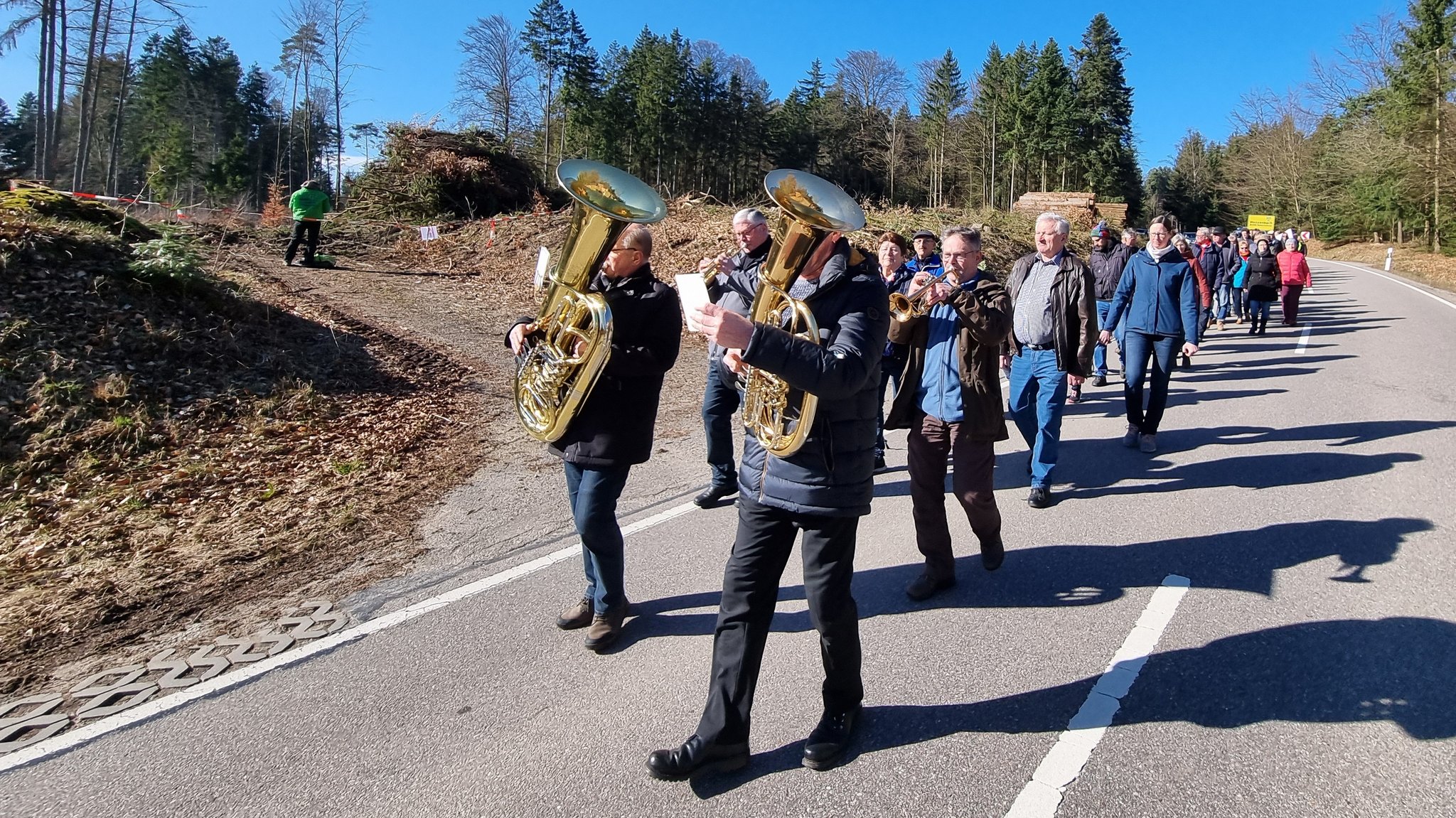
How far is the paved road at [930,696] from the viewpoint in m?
2.56

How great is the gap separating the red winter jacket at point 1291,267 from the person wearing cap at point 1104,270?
671 centimetres

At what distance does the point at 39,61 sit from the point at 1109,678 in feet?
109

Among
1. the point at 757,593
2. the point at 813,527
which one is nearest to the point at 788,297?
the point at 813,527

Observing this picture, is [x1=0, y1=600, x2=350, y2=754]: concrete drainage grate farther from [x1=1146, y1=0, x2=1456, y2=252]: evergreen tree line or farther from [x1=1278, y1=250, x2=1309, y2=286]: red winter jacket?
[x1=1146, y1=0, x2=1456, y2=252]: evergreen tree line

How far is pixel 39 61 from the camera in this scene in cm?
2469

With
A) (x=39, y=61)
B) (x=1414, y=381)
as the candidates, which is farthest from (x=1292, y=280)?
(x=39, y=61)

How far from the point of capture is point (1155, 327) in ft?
21.7

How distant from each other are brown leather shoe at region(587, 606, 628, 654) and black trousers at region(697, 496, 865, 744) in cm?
96

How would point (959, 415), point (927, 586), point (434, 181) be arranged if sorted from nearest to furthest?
point (927, 586) < point (959, 415) < point (434, 181)

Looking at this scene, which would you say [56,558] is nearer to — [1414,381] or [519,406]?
[519,406]

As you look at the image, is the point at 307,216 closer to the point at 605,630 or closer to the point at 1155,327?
the point at 605,630

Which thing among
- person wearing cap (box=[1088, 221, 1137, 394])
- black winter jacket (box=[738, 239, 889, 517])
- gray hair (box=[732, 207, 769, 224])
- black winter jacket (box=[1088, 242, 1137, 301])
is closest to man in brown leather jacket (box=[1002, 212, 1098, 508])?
gray hair (box=[732, 207, 769, 224])

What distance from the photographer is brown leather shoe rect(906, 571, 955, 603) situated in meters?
3.90

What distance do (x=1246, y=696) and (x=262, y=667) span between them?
3.96m
